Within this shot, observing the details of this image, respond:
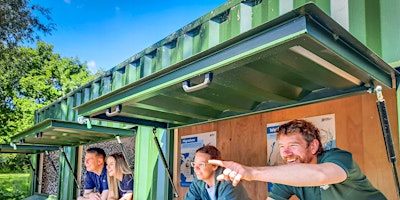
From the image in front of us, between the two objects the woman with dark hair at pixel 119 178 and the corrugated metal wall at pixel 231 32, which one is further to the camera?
the woman with dark hair at pixel 119 178

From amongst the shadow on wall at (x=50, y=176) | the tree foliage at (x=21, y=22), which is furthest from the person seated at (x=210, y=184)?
the tree foliage at (x=21, y=22)

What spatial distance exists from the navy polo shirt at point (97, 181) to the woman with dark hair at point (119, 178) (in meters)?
0.14

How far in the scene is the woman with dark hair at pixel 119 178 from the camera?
14.1ft

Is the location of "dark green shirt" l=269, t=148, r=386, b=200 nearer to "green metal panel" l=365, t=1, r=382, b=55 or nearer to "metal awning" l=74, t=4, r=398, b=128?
"metal awning" l=74, t=4, r=398, b=128

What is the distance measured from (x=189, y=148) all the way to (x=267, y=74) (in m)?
2.30

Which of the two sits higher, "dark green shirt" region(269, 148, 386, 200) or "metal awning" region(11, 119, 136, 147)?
"metal awning" region(11, 119, 136, 147)

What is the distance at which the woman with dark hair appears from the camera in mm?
4289

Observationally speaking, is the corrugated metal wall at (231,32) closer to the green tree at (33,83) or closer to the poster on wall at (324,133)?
the poster on wall at (324,133)

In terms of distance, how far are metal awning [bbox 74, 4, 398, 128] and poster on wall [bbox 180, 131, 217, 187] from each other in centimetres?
91

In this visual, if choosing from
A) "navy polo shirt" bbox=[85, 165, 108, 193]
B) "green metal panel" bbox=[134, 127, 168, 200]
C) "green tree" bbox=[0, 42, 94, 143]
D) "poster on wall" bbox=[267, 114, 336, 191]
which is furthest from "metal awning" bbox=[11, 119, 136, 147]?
"green tree" bbox=[0, 42, 94, 143]

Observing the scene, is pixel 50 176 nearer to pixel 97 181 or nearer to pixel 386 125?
pixel 97 181

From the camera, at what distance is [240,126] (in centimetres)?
369

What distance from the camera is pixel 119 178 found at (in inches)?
174

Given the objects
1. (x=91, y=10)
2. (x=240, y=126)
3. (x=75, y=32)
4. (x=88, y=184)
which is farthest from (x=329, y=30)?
(x=75, y=32)
